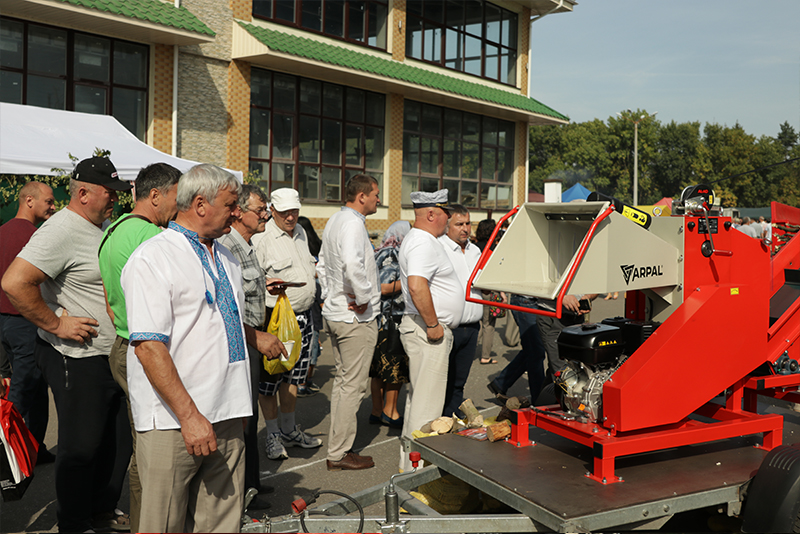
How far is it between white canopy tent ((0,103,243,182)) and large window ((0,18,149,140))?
4190 mm

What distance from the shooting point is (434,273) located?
207 inches

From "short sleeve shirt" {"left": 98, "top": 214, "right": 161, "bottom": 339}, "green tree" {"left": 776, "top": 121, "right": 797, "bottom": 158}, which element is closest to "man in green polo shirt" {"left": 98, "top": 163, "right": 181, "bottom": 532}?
"short sleeve shirt" {"left": 98, "top": 214, "right": 161, "bottom": 339}

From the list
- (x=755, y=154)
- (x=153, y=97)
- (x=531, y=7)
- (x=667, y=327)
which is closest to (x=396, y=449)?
(x=667, y=327)

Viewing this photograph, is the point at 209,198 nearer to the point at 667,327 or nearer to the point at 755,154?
the point at 667,327

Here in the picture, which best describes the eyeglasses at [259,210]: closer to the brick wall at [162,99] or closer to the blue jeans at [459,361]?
the blue jeans at [459,361]

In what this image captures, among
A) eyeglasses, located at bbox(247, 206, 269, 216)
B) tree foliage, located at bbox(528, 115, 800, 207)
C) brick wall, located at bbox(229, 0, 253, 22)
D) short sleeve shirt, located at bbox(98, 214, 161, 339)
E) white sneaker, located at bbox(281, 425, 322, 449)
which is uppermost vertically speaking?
tree foliage, located at bbox(528, 115, 800, 207)

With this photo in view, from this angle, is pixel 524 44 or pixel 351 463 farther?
pixel 524 44

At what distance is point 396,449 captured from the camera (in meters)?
5.99

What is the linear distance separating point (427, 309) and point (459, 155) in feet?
63.5

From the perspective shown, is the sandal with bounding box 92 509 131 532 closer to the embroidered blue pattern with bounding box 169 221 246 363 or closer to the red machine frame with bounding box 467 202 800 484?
the embroidered blue pattern with bounding box 169 221 246 363

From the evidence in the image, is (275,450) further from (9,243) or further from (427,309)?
→ (9,243)

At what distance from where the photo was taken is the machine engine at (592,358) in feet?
11.4

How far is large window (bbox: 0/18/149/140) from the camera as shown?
1363 centimetres

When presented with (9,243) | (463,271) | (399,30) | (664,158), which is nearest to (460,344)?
(463,271)
